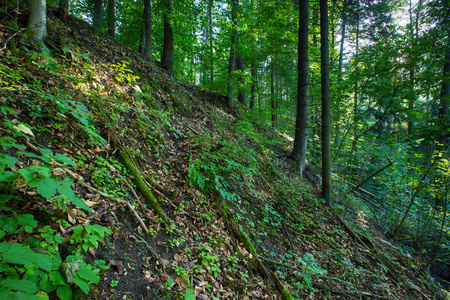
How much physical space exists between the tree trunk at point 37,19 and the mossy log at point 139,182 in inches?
96.5

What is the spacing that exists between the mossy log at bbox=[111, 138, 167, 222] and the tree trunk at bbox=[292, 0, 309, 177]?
6975 mm

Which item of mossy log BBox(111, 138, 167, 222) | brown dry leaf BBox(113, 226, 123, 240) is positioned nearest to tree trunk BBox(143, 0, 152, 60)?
mossy log BBox(111, 138, 167, 222)

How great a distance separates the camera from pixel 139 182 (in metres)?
3.21

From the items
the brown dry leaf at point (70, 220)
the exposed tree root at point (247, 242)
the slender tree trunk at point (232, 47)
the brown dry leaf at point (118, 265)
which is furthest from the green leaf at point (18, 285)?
the slender tree trunk at point (232, 47)

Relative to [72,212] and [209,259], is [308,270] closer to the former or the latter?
[209,259]

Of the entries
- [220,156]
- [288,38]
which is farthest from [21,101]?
[288,38]

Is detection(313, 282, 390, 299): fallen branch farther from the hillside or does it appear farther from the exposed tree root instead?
the exposed tree root

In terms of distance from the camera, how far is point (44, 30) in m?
3.81

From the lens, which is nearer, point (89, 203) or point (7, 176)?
point (7, 176)

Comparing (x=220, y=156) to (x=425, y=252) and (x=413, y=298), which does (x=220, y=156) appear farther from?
(x=425, y=252)

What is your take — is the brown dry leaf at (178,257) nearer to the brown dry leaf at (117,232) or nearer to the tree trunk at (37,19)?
the brown dry leaf at (117,232)

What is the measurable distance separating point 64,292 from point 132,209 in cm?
128

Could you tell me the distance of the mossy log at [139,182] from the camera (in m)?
3.13

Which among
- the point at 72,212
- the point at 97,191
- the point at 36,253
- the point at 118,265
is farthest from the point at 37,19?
the point at 118,265
